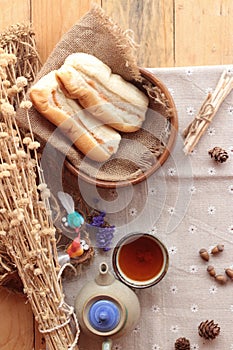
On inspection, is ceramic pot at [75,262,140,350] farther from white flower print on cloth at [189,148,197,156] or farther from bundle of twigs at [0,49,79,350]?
white flower print on cloth at [189,148,197,156]

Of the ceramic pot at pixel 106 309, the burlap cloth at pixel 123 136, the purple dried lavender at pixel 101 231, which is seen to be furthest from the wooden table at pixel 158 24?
the ceramic pot at pixel 106 309

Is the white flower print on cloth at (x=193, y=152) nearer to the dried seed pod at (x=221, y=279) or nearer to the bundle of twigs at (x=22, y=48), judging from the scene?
the dried seed pod at (x=221, y=279)

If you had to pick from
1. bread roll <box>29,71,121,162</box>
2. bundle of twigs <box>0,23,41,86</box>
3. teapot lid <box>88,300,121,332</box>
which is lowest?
teapot lid <box>88,300,121,332</box>

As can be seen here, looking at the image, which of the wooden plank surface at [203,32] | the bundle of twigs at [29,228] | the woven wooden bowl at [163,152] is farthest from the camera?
the wooden plank surface at [203,32]

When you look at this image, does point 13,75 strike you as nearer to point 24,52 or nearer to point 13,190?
point 24,52

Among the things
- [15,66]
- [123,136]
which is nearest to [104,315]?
[123,136]

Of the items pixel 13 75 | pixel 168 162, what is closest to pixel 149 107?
pixel 168 162

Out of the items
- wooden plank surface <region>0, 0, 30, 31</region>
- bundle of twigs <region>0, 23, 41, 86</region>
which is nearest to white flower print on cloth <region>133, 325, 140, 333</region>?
bundle of twigs <region>0, 23, 41, 86</region>
